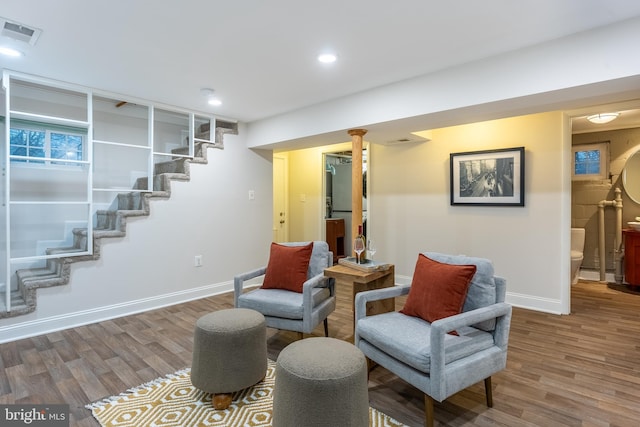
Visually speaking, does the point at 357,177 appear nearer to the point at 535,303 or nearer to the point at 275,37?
the point at 275,37

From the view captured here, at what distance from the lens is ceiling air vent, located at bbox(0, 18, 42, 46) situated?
214 cm

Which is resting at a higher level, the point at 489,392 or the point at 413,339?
the point at 413,339

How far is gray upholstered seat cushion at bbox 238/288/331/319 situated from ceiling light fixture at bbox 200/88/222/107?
6.76 feet

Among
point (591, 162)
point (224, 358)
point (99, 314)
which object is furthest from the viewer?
point (591, 162)

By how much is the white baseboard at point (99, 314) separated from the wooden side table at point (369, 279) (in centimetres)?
219

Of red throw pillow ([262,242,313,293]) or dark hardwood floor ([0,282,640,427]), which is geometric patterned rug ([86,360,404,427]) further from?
red throw pillow ([262,242,313,293])

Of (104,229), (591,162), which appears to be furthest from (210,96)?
(591,162)

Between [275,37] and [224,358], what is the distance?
2089 mm

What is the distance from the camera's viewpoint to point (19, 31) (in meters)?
2.24

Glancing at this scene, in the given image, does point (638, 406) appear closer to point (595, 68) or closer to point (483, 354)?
point (483, 354)

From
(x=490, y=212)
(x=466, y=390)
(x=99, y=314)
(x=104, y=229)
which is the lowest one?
(x=466, y=390)

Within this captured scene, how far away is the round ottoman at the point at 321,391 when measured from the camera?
143 centimetres

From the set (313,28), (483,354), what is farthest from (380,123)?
(483,354)

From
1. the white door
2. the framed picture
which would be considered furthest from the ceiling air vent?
the framed picture
